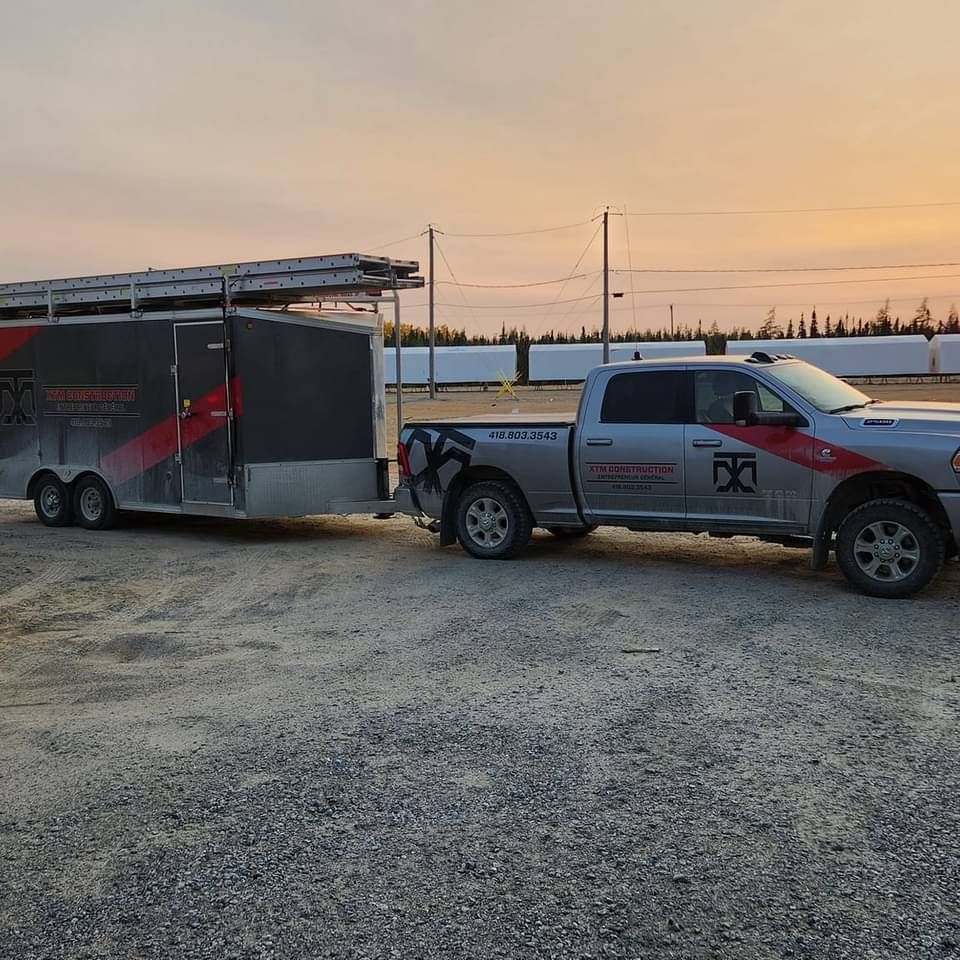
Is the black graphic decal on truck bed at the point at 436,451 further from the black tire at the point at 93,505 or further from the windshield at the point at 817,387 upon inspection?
the black tire at the point at 93,505

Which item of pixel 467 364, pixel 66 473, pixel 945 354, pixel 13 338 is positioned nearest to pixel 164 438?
pixel 66 473

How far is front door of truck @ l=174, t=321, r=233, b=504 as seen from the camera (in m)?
12.1

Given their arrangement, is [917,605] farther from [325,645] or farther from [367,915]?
[367,915]

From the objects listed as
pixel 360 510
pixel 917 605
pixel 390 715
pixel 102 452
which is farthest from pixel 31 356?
pixel 917 605

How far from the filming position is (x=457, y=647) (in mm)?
7199

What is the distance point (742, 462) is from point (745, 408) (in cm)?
52

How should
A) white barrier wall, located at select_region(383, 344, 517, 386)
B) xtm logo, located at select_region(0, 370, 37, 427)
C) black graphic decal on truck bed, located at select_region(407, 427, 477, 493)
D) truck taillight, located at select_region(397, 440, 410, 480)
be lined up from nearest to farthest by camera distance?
black graphic decal on truck bed, located at select_region(407, 427, 477, 493) < truck taillight, located at select_region(397, 440, 410, 480) < xtm logo, located at select_region(0, 370, 37, 427) < white barrier wall, located at select_region(383, 344, 517, 386)

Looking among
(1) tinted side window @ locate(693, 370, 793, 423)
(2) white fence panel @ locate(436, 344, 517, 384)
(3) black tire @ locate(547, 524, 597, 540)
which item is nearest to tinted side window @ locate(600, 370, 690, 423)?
(1) tinted side window @ locate(693, 370, 793, 423)

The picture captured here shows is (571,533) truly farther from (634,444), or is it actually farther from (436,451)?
(634,444)

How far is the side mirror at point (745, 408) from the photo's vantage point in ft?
29.7

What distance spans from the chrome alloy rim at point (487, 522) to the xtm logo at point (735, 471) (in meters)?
2.24

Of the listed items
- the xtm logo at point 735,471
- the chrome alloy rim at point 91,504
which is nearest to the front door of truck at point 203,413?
the chrome alloy rim at point 91,504

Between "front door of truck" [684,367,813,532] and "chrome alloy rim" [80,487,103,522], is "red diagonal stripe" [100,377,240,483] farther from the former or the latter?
"front door of truck" [684,367,813,532]

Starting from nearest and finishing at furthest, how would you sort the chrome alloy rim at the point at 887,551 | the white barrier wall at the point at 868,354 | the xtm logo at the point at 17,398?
the chrome alloy rim at the point at 887,551
the xtm logo at the point at 17,398
the white barrier wall at the point at 868,354
